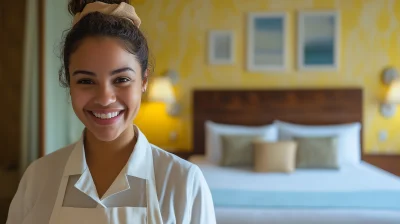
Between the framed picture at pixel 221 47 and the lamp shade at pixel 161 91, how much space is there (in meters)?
0.59

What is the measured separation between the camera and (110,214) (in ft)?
2.95

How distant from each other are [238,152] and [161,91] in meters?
1.07

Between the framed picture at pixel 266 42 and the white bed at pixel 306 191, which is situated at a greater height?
the framed picture at pixel 266 42

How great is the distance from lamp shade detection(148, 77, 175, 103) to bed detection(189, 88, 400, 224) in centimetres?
34

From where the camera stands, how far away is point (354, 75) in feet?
12.9

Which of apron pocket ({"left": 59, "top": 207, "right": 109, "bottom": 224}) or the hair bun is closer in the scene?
apron pocket ({"left": 59, "top": 207, "right": 109, "bottom": 224})

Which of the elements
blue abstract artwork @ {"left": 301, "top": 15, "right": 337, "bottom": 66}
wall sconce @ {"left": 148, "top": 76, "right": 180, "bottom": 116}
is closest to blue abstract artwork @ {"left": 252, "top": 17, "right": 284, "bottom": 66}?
blue abstract artwork @ {"left": 301, "top": 15, "right": 337, "bottom": 66}

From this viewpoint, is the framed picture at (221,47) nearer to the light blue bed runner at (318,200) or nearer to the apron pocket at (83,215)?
the light blue bed runner at (318,200)

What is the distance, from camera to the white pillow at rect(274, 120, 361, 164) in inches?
139

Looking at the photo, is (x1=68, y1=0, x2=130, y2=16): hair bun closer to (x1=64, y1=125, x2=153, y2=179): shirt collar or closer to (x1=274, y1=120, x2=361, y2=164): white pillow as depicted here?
(x1=64, y1=125, x2=153, y2=179): shirt collar

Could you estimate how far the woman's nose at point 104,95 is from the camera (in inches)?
34.7

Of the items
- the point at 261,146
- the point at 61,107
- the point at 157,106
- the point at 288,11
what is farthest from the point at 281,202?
the point at 288,11

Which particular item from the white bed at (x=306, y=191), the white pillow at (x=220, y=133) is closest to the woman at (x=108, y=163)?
the white bed at (x=306, y=191)

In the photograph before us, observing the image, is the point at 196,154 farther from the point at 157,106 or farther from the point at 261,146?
the point at 261,146
